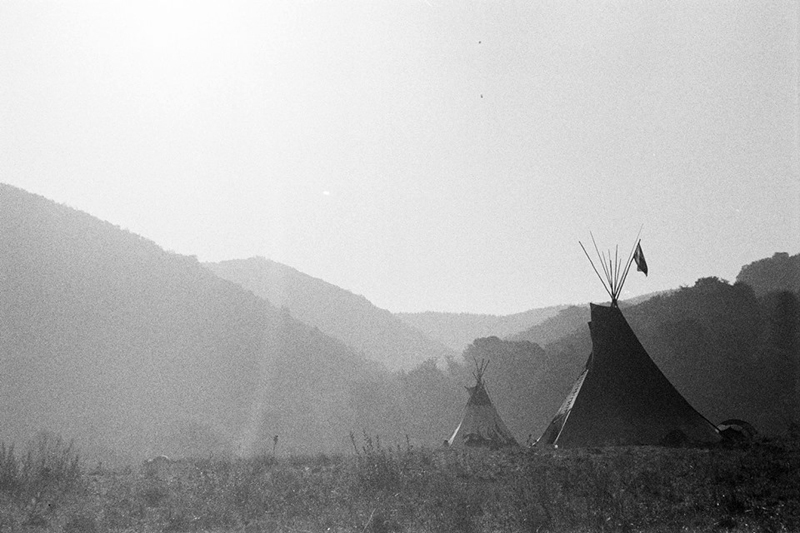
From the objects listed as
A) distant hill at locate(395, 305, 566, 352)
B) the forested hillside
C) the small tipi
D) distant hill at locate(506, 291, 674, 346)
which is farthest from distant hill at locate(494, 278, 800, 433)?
distant hill at locate(395, 305, 566, 352)

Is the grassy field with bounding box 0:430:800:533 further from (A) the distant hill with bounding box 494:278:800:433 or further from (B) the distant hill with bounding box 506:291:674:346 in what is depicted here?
(B) the distant hill with bounding box 506:291:674:346

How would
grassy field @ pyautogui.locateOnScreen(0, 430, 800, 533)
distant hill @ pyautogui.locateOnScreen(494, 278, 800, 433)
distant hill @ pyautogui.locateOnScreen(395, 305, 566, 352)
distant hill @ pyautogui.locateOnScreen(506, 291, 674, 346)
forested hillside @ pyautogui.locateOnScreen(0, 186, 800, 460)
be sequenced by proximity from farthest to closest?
distant hill @ pyautogui.locateOnScreen(395, 305, 566, 352) → distant hill @ pyautogui.locateOnScreen(506, 291, 674, 346) → forested hillside @ pyautogui.locateOnScreen(0, 186, 800, 460) → distant hill @ pyautogui.locateOnScreen(494, 278, 800, 433) → grassy field @ pyautogui.locateOnScreen(0, 430, 800, 533)

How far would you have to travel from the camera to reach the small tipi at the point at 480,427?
2538 centimetres

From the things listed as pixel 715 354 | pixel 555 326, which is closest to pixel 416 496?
pixel 715 354

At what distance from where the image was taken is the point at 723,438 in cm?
1764

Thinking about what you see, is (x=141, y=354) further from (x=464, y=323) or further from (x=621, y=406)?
(x=464, y=323)

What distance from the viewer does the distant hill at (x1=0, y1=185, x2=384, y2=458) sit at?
45594 mm

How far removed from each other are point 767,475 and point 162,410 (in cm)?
4925

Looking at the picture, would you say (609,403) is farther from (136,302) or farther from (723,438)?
(136,302)

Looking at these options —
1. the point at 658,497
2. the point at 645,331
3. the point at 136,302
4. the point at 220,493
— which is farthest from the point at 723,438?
the point at 136,302

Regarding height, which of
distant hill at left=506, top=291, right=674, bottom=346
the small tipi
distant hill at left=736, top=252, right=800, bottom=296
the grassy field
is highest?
distant hill at left=736, top=252, right=800, bottom=296

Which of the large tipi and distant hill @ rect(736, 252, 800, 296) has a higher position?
distant hill @ rect(736, 252, 800, 296)

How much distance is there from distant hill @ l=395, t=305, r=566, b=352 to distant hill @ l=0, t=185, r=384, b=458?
71605mm

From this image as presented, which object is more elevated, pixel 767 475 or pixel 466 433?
pixel 767 475
